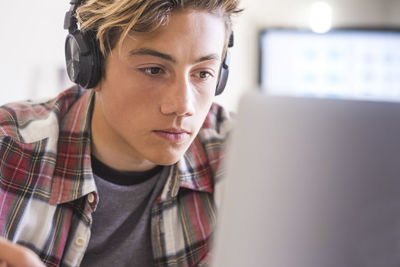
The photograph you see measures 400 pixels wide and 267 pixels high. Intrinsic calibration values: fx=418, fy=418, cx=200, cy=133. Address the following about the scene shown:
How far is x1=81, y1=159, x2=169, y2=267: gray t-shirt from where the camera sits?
3.04 ft

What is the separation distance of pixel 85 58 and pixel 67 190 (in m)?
0.29

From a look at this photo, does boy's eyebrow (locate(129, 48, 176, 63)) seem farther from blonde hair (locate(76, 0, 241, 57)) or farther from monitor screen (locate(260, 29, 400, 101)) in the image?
monitor screen (locate(260, 29, 400, 101))

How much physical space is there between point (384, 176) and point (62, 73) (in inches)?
54.7

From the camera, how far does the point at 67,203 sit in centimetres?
93

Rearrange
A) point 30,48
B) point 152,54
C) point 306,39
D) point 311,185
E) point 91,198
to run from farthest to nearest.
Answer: point 306,39, point 30,48, point 91,198, point 152,54, point 311,185

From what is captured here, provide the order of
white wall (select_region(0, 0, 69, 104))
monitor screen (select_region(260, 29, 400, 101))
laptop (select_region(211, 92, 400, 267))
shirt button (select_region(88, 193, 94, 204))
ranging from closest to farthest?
1. laptop (select_region(211, 92, 400, 267))
2. shirt button (select_region(88, 193, 94, 204))
3. white wall (select_region(0, 0, 69, 104))
4. monitor screen (select_region(260, 29, 400, 101))

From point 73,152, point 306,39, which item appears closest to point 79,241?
point 73,152

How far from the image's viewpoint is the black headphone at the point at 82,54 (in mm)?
854

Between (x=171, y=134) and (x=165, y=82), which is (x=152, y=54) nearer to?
(x=165, y=82)

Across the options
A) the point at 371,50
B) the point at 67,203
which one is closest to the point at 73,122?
the point at 67,203

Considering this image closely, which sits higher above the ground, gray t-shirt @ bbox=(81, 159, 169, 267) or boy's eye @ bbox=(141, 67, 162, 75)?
boy's eye @ bbox=(141, 67, 162, 75)

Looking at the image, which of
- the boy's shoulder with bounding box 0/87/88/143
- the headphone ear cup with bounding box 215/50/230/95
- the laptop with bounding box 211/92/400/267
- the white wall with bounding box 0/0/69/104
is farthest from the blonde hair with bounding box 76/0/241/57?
the white wall with bounding box 0/0/69/104

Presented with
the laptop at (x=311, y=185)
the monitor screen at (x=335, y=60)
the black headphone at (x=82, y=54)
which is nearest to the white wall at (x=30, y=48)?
the black headphone at (x=82, y=54)

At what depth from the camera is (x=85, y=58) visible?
0.86m
